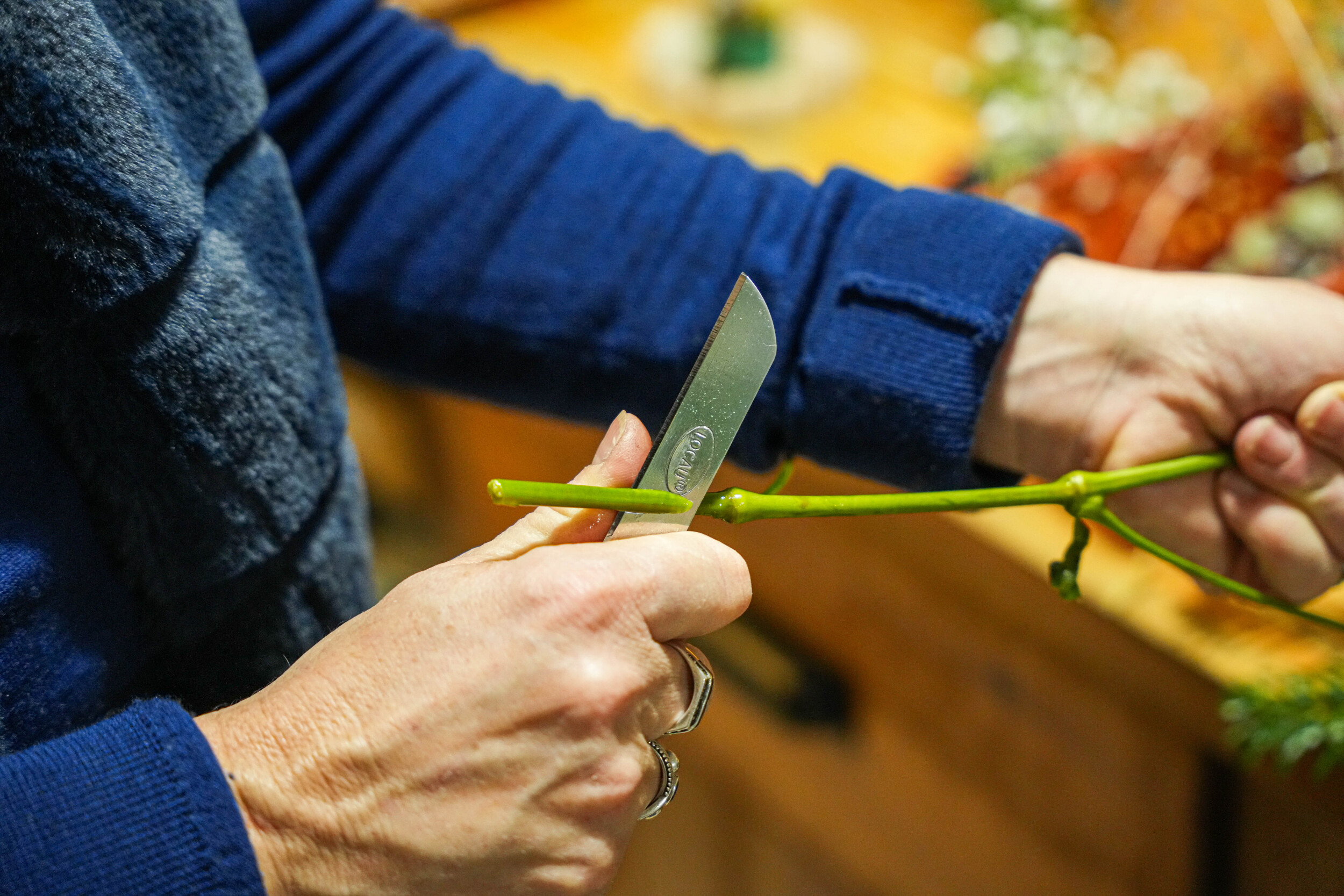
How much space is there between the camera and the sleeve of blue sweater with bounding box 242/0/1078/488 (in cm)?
49

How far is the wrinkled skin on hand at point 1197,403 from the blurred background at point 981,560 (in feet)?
0.34

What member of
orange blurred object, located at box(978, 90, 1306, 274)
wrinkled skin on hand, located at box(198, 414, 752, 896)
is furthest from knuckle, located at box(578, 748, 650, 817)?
orange blurred object, located at box(978, 90, 1306, 274)

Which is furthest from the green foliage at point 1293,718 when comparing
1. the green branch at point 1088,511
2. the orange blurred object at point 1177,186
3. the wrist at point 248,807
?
the wrist at point 248,807

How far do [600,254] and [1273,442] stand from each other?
12.9 inches

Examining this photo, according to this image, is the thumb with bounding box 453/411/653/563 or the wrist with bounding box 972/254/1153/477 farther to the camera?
the wrist with bounding box 972/254/1153/477

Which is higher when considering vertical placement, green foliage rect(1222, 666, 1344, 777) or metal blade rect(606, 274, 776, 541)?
metal blade rect(606, 274, 776, 541)

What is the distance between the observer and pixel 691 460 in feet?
1.24

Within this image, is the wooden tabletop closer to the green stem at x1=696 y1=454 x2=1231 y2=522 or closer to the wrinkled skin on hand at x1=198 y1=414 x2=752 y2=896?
the green stem at x1=696 y1=454 x2=1231 y2=522

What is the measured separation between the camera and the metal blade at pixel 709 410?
36 cm

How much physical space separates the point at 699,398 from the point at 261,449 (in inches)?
6.8

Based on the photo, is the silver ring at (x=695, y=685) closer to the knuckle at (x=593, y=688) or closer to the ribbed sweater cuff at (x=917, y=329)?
the knuckle at (x=593, y=688)

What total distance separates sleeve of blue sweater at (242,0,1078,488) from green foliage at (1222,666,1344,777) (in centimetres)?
21

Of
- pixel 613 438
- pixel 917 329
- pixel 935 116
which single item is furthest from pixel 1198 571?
pixel 935 116

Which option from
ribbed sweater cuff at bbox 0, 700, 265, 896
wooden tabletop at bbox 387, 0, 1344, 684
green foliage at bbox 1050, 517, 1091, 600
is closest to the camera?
ribbed sweater cuff at bbox 0, 700, 265, 896
